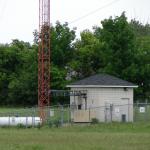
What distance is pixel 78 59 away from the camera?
86875mm

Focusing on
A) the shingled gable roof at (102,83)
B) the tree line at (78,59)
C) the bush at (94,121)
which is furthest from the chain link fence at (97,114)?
the tree line at (78,59)

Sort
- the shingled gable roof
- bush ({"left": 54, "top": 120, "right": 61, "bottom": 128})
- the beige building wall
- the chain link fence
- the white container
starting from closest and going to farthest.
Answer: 1. bush ({"left": 54, "top": 120, "right": 61, "bottom": 128})
2. the white container
3. the chain link fence
4. the beige building wall
5. the shingled gable roof

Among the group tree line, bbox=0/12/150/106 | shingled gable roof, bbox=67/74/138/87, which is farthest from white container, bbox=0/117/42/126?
tree line, bbox=0/12/150/106

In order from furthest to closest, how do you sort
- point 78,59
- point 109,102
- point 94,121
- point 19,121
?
point 78,59 → point 109,102 → point 94,121 → point 19,121

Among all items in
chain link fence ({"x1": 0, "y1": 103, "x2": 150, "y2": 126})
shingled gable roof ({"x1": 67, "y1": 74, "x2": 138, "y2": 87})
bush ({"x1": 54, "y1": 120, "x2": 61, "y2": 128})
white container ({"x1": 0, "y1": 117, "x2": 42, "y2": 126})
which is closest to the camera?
bush ({"x1": 54, "y1": 120, "x2": 61, "y2": 128})

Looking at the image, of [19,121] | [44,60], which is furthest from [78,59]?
[19,121]

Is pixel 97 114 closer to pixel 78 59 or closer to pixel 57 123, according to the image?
pixel 57 123

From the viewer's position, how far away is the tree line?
75.1 meters

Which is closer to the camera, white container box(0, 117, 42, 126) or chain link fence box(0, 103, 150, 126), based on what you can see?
white container box(0, 117, 42, 126)

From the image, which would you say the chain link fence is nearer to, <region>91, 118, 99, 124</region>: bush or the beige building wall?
the beige building wall

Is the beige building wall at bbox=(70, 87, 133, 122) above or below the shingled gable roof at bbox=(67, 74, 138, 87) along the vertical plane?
below

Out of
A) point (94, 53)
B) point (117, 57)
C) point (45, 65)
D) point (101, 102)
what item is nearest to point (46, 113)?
point (101, 102)

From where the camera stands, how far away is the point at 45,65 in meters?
65.9

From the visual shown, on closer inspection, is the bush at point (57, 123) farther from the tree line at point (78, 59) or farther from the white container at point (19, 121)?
the tree line at point (78, 59)
